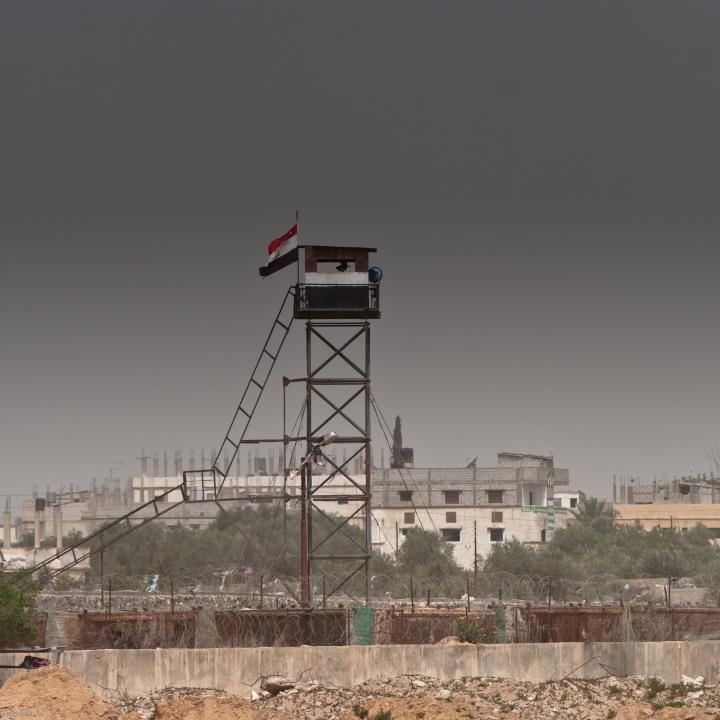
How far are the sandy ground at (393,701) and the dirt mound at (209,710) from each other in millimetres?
22

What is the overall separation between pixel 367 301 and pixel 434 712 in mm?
14070

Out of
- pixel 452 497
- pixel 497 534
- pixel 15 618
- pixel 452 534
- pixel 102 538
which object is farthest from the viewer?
pixel 452 497

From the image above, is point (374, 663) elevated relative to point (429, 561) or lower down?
lower down

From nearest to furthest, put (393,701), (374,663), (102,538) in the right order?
(393,701) < (374,663) < (102,538)

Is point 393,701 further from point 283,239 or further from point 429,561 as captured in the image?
point 429,561

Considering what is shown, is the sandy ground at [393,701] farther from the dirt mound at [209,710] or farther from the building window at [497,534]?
the building window at [497,534]

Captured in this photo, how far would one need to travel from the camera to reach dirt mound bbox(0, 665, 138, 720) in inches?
1389

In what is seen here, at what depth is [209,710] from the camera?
36.2m

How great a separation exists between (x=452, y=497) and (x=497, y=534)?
185 inches

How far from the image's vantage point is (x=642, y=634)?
44.3 m

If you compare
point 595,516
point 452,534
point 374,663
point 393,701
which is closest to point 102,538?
point 374,663

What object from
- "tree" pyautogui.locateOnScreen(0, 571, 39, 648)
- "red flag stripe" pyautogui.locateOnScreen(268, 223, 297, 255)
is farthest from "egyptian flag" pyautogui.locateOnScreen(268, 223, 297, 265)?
"tree" pyautogui.locateOnScreen(0, 571, 39, 648)

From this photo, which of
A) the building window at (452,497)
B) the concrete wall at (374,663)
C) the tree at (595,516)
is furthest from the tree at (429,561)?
the concrete wall at (374,663)

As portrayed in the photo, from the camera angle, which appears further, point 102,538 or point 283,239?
point 102,538
